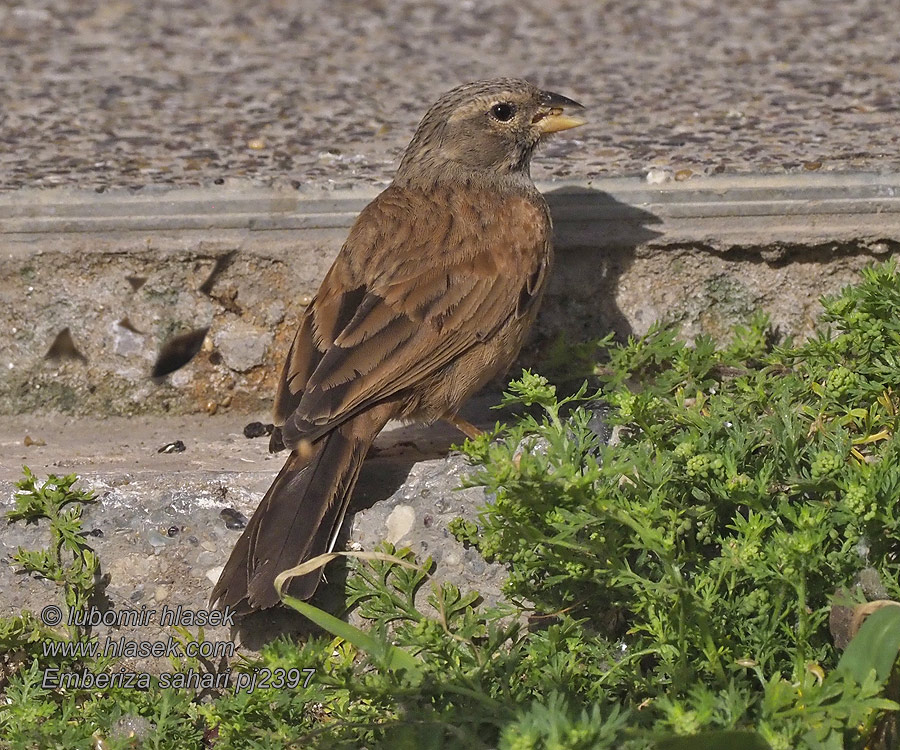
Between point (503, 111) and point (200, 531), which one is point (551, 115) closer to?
point (503, 111)

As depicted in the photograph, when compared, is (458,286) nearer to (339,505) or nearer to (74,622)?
(339,505)

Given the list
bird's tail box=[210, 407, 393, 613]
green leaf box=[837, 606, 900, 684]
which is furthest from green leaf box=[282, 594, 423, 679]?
green leaf box=[837, 606, 900, 684]

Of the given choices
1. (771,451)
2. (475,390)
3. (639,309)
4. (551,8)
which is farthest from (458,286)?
(551,8)

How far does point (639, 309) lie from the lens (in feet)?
15.2

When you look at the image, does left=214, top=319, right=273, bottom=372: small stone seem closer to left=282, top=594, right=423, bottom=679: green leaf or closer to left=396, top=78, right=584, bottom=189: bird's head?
left=396, top=78, right=584, bottom=189: bird's head

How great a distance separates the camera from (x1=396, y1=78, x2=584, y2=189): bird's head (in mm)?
4844

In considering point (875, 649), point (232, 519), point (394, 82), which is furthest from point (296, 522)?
point (394, 82)

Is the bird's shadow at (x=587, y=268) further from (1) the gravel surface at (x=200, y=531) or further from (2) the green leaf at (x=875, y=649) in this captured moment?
(2) the green leaf at (x=875, y=649)

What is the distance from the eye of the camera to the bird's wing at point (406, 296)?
3816mm

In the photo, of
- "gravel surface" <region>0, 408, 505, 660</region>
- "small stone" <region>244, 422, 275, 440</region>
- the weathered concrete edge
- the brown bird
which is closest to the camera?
the brown bird

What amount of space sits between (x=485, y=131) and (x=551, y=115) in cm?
27

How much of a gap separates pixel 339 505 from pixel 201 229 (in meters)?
1.48

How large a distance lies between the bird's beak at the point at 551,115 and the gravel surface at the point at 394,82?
0.23 meters

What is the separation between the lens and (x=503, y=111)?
16.0 feet
